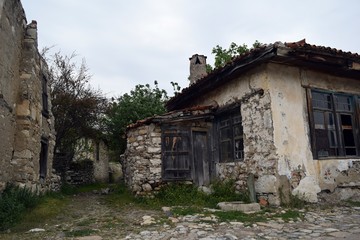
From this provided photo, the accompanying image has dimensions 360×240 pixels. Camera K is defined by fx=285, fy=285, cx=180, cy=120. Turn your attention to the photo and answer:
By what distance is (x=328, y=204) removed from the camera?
6766mm

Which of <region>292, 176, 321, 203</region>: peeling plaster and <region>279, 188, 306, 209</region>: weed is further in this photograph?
<region>292, 176, 321, 203</region>: peeling plaster

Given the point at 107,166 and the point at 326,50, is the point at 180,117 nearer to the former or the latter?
the point at 326,50

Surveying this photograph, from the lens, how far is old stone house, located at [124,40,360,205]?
6.71 m

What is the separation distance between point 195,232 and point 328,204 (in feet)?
13.0

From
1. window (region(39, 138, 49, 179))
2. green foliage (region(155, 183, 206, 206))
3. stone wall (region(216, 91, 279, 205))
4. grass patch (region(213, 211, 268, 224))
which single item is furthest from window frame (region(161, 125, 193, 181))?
window (region(39, 138, 49, 179))

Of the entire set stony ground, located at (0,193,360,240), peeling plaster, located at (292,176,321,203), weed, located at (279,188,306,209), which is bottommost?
stony ground, located at (0,193,360,240)

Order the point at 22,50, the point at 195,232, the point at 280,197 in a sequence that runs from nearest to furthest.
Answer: the point at 195,232 < the point at 280,197 < the point at 22,50

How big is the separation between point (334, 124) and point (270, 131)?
91.0 inches

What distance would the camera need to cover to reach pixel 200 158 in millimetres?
9008


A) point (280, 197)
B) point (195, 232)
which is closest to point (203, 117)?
point (280, 197)

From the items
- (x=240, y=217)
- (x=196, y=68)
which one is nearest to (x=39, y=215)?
(x=240, y=217)

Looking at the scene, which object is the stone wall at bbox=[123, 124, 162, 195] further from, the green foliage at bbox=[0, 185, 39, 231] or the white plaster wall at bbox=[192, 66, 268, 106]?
the green foliage at bbox=[0, 185, 39, 231]

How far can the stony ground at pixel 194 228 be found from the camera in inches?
171

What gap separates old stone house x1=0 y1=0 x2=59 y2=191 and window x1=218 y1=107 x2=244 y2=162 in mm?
5498
